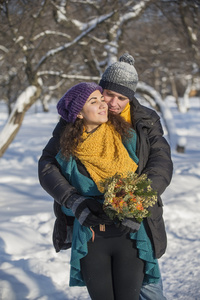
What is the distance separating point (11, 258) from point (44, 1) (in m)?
4.33

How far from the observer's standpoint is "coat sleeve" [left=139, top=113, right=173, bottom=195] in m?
2.13

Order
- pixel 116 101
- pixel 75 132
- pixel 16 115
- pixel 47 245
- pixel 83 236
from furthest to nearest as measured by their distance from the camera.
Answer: pixel 16 115, pixel 47 245, pixel 116 101, pixel 75 132, pixel 83 236

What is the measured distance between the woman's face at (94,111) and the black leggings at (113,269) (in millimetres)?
677

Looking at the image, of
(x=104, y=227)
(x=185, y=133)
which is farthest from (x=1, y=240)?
(x=185, y=133)

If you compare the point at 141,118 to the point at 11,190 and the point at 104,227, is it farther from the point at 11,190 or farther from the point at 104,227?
the point at 11,190

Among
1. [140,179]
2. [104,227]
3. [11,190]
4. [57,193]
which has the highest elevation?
[140,179]

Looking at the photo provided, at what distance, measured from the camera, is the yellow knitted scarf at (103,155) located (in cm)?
207

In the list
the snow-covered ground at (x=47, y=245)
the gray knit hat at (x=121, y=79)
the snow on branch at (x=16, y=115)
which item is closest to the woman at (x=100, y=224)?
the gray knit hat at (x=121, y=79)

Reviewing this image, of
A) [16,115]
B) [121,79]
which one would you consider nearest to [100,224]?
[121,79]

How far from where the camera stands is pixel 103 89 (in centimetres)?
250

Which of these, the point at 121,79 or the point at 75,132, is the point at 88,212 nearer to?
the point at 75,132

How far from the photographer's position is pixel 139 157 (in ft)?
7.14

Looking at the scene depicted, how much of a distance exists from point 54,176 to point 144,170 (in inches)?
20.6

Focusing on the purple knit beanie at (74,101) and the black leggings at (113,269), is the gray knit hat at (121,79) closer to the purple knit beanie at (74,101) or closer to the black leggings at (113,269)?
the purple knit beanie at (74,101)
